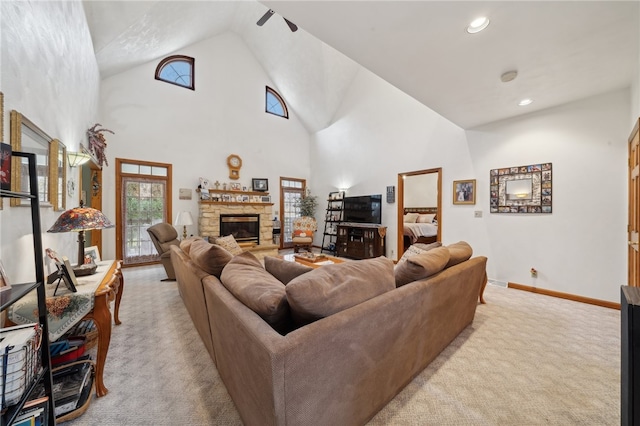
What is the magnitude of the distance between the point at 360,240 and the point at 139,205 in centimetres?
498

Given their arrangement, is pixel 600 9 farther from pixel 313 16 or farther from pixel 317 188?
pixel 317 188

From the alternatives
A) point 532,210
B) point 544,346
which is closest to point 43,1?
point 544,346

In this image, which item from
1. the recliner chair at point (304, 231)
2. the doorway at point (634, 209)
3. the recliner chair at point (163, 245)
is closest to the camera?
the doorway at point (634, 209)

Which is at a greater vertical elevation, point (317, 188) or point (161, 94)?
point (161, 94)

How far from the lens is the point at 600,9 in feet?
5.76

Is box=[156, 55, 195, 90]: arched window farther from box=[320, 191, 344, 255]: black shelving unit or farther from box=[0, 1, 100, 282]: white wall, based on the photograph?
box=[320, 191, 344, 255]: black shelving unit

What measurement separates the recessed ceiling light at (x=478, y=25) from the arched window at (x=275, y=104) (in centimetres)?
603

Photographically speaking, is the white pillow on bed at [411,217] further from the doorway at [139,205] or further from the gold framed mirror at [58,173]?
the gold framed mirror at [58,173]

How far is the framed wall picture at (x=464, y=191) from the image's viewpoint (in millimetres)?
4207

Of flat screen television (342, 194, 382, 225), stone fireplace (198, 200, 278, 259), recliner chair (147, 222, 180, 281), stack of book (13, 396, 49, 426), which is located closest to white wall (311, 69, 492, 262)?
flat screen television (342, 194, 382, 225)

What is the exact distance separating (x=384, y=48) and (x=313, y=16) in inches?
28.5

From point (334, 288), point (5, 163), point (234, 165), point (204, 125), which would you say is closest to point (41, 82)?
point (5, 163)

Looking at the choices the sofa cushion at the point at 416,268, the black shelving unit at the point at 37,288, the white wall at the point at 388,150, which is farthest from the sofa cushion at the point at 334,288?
the white wall at the point at 388,150

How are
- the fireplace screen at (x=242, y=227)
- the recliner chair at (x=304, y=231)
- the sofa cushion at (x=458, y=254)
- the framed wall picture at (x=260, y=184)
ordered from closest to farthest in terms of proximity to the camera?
the sofa cushion at (x=458, y=254)
the fireplace screen at (x=242, y=227)
the recliner chair at (x=304, y=231)
the framed wall picture at (x=260, y=184)
